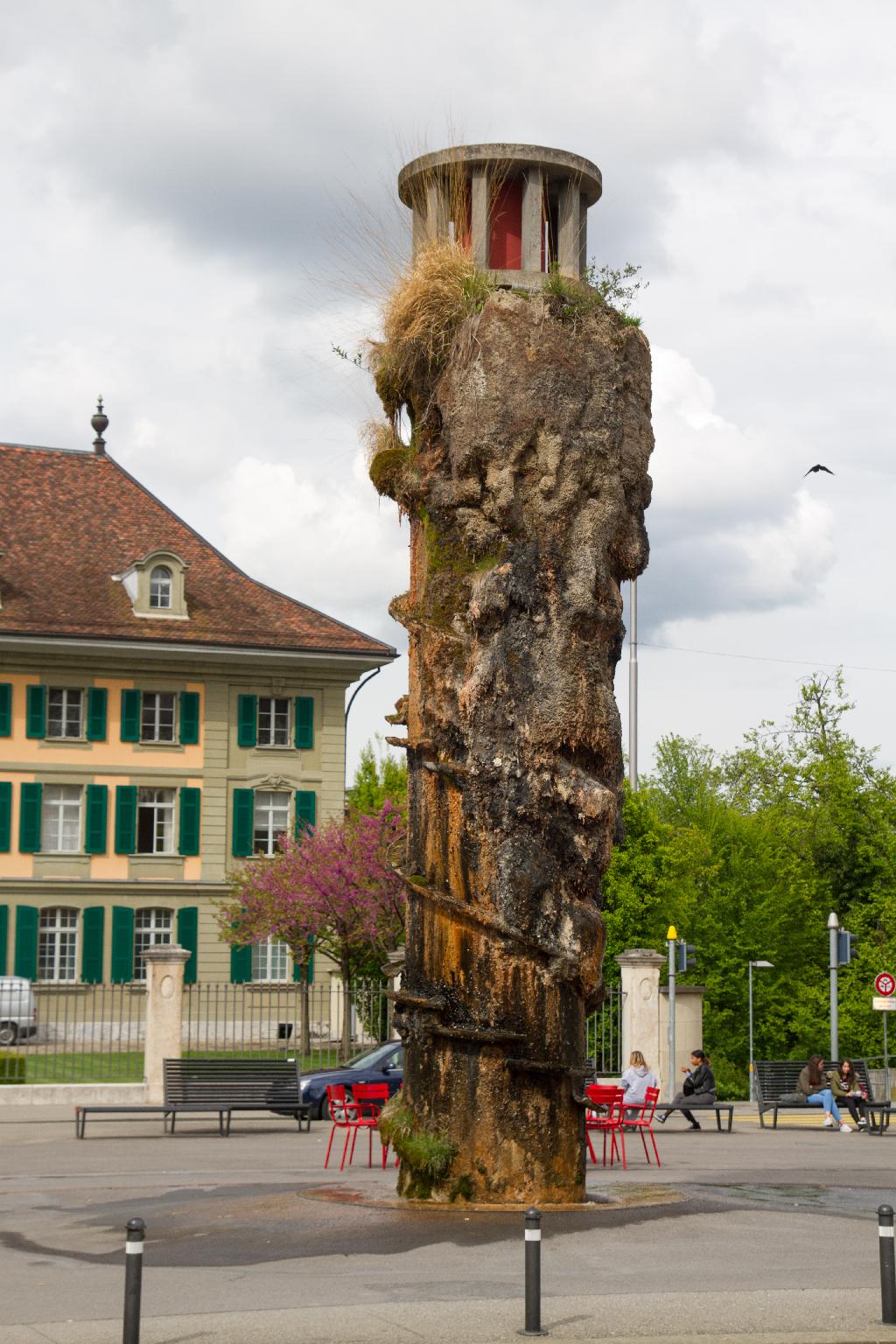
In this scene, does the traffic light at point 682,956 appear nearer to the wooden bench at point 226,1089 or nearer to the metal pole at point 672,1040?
the metal pole at point 672,1040

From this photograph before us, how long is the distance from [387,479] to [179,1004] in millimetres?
13899

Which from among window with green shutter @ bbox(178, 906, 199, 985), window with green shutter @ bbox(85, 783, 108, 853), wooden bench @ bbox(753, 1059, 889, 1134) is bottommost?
wooden bench @ bbox(753, 1059, 889, 1134)

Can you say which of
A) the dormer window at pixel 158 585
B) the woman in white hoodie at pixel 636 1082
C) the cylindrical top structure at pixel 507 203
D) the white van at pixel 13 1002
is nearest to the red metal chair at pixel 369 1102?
the woman in white hoodie at pixel 636 1082

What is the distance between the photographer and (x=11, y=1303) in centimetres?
1001

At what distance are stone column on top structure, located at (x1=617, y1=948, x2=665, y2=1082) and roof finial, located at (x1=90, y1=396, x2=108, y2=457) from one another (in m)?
29.9

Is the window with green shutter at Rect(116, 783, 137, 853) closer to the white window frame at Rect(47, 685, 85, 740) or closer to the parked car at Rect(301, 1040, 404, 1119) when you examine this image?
the white window frame at Rect(47, 685, 85, 740)

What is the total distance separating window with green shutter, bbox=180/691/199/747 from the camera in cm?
4794

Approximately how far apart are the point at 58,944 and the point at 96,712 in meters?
5.98

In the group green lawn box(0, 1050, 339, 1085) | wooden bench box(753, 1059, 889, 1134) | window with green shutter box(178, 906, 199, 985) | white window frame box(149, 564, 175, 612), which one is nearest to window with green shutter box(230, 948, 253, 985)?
window with green shutter box(178, 906, 199, 985)

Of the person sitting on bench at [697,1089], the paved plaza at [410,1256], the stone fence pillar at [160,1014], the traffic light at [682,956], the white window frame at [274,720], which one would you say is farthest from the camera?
the white window frame at [274,720]

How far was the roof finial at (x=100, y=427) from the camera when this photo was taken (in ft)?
178

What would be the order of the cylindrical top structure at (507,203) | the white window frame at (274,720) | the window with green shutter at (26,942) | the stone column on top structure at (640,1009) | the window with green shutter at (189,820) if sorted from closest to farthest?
the cylindrical top structure at (507,203) < the stone column on top structure at (640,1009) < the window with green shutter at (26,942) < the window with green shutter at (189,820) < the white window frame at (274,720)

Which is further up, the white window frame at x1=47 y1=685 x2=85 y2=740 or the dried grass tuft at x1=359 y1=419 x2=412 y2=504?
the white window frame at x1=47 y1=685 x2=85 y2=740

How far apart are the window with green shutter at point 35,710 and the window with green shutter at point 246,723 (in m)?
5.07
